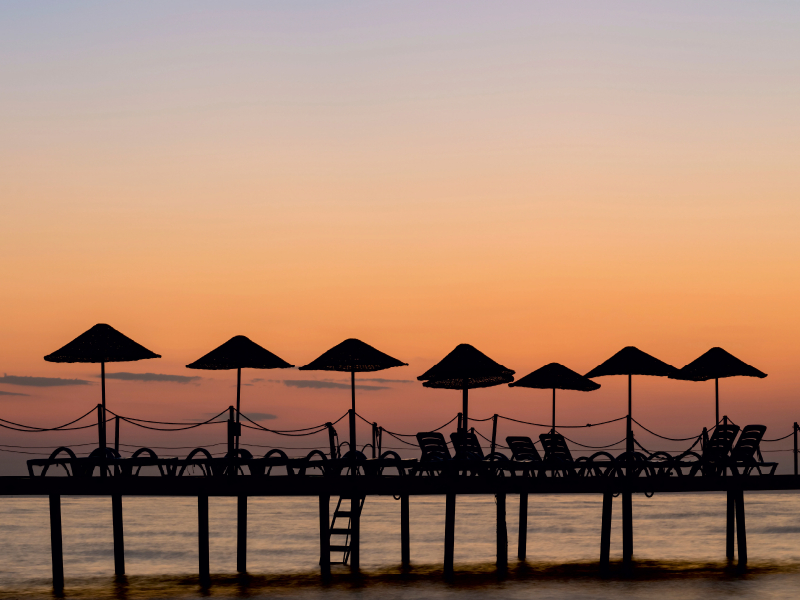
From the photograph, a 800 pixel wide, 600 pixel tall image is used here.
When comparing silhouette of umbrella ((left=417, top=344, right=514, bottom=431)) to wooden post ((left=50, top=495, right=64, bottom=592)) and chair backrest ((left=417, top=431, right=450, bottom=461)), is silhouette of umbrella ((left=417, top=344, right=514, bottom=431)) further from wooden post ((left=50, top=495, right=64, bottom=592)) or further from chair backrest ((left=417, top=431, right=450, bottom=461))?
wooden post ((left=50, top=495, right=64, bottom=592))

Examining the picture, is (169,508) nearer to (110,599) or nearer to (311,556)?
(311,556)

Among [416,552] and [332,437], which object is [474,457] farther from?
[416,552]

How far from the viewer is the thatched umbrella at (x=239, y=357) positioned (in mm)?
20875

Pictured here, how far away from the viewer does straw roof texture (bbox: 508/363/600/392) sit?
25328 mm

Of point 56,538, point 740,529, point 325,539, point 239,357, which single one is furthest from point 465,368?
point 740,529

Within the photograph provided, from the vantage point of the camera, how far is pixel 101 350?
20406 millimetres

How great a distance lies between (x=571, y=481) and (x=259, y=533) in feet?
104

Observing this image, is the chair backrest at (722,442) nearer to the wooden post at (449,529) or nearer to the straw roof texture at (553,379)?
the straw roof texture at (553,379)

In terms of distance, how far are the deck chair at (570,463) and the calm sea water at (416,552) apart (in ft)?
9.32

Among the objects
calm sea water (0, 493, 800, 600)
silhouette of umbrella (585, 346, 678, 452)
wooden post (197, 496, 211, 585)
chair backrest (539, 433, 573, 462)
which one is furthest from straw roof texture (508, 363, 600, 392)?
wooden post (197, 496, 211, 585)

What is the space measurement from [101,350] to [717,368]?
15.6 metres

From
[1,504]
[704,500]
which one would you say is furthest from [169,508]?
[704,500]

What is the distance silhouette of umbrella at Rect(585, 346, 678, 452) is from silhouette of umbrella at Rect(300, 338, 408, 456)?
599 cm

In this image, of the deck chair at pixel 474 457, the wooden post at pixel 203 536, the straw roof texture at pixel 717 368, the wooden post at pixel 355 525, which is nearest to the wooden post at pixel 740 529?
the straw roof texture at pixel 717 368
